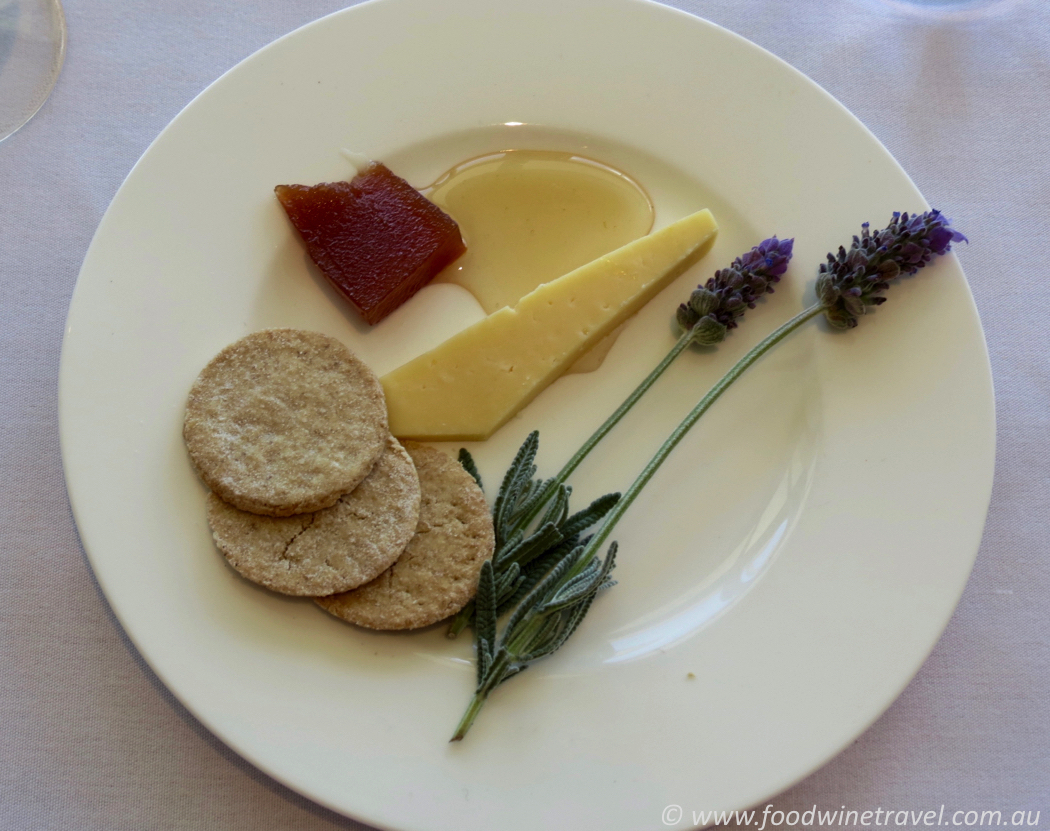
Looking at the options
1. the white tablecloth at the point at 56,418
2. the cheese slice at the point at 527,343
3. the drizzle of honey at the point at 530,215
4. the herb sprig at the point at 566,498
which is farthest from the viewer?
the drizzle of honey at the point at 530,215

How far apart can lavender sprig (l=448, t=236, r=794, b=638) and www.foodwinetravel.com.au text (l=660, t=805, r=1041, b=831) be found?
672mm

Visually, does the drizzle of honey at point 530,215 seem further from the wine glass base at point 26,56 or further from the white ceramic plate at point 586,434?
the wine glass base at point 26,56

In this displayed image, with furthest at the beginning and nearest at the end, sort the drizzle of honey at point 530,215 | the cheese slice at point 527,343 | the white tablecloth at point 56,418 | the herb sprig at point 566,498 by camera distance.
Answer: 1. the drizzle of honey at point 530,215
2. the cheese slice at point 527,343
3. the white tablecloth at point 56,418
4. the herb sprig at point 566,498

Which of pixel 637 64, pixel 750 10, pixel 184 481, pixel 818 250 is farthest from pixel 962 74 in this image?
pixel 184 481

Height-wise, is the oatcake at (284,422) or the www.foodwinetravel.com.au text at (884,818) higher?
the oatcake at (284,422)

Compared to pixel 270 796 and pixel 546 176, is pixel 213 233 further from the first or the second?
pixel 270 796

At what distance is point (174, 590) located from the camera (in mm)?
1299

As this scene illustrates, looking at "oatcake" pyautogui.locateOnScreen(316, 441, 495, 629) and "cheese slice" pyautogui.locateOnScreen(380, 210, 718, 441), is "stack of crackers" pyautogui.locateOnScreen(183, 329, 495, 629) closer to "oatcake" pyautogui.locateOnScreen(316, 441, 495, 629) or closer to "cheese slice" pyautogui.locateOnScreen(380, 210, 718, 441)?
"oatcake" pyautogui.locateOnScreen(316, 441, 495, 629)

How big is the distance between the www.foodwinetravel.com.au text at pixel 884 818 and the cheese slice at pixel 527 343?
3.13 ft

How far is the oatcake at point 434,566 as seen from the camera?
1.33 metres

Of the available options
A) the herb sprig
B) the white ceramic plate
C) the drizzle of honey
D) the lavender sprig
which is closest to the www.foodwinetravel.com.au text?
the white ceramic plate

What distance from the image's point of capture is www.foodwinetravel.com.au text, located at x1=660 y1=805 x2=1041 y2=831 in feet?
4.69

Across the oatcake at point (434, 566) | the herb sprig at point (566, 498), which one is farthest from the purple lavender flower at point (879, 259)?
the oatcake at point (434, 566)

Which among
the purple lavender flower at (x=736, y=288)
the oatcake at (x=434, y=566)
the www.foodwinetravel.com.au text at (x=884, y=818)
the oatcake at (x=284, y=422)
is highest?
the purple lavender flower at (x=736, y=288)
